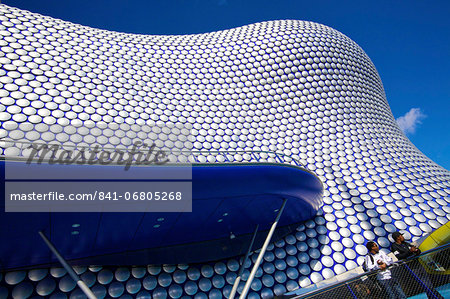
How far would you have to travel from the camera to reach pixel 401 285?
308 cm

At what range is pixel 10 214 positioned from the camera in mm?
3031

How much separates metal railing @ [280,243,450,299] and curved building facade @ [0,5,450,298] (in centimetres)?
275

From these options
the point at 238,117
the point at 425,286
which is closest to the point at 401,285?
the point at 425,286

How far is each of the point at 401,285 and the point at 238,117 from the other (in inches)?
286

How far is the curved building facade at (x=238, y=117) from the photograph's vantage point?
5652 mm

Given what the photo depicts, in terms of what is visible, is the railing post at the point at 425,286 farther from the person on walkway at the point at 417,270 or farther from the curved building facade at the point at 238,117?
the curved building facade at the point at 238,117

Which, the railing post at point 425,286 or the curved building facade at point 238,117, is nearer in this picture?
the railing post at point 425,286

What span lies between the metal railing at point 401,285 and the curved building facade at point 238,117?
108 inches

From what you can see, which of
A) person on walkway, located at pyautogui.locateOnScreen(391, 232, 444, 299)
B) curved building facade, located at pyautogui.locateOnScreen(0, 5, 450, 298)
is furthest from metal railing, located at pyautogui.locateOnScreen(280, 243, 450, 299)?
curved building facade, located at pyautogui.locateOnScreen(0, 5, 450, 298)

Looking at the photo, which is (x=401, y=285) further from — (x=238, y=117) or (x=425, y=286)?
(x=238, y=117)

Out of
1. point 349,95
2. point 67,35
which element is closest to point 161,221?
point 67,35

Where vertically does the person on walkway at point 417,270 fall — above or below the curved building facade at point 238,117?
above

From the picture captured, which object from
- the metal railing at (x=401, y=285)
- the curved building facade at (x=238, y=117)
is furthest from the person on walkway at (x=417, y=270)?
the curved building facade at (x=238, y=117)

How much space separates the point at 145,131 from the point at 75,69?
11.0 feet
